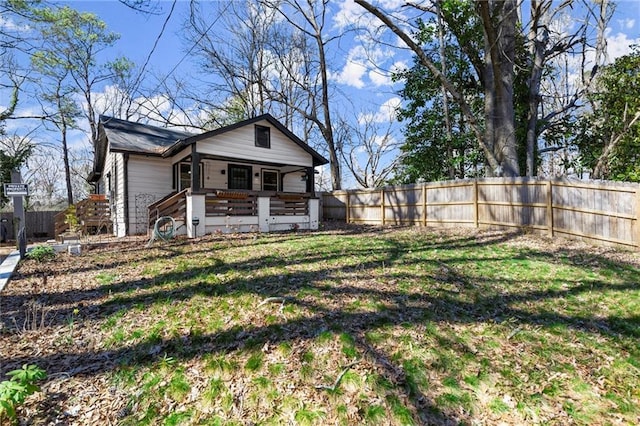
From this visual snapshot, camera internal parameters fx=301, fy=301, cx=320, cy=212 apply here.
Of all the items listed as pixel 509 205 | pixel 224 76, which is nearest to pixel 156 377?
pixel 509 205

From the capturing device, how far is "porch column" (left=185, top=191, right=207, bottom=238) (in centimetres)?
923

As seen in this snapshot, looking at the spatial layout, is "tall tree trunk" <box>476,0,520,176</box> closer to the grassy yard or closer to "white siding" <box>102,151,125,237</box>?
the grassy yard

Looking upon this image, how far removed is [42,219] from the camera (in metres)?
16.4

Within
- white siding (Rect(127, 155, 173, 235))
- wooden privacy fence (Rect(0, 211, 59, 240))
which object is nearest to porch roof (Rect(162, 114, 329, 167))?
white siding (Rect(127, 155, 173, 235))

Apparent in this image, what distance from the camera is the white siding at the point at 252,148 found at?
1075 centimetres

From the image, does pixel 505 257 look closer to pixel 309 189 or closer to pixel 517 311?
pixel 517 311

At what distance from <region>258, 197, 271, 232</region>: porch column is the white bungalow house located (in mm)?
35

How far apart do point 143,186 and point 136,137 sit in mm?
2452

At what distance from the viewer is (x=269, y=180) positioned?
581 inches

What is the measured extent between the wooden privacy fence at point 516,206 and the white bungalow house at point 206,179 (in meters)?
3.41

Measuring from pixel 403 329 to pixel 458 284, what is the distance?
1.79m

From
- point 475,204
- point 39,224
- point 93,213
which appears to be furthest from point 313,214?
point 39,224

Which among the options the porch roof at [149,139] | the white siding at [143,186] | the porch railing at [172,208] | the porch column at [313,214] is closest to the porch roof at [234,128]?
the porch roof at [149,139]

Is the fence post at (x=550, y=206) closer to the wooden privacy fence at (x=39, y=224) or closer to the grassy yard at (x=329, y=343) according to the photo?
the grassy yard at (x=329, y=343)
